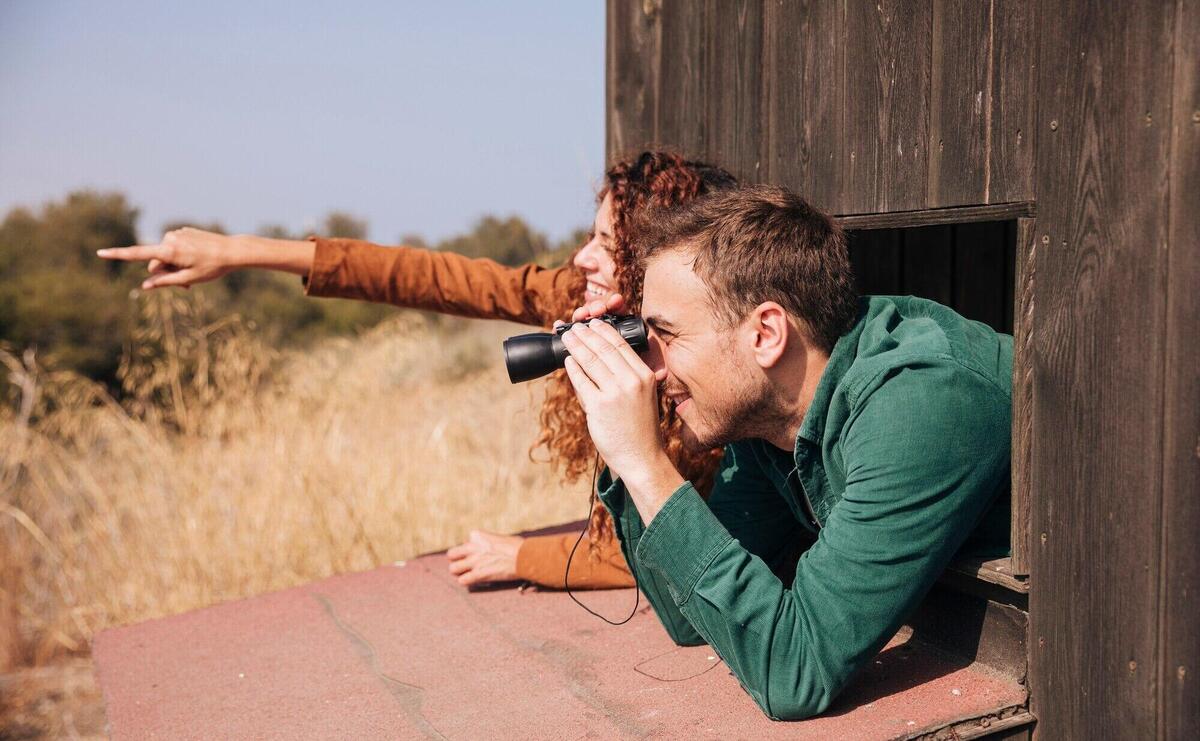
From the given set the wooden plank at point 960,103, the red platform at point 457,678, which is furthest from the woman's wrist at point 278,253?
the wooden plank at point 960,103

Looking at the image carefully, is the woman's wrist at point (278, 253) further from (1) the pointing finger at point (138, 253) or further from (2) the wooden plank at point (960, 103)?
(2) the wooden plank at point (960, 103)

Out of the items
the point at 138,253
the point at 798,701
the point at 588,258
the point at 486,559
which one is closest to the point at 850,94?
the point at 588,258

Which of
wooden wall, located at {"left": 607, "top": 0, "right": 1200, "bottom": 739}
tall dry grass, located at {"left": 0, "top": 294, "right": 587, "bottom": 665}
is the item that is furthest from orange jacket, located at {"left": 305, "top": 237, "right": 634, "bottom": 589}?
tall dry grass, located at {"left": 0, "top": 294, "right": 587, "bottom": 665}

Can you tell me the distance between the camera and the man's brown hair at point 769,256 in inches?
71.5

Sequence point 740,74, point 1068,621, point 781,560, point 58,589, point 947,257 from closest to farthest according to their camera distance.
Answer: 1. point 1068,621
2. point 781,560
3. point 740,74
4. point 947,257
5. point 58,589

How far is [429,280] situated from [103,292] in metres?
9.96

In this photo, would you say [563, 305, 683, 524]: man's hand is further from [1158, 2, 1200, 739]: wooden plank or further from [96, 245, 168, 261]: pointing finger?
[96, 245, 168, 261]: pointing finger

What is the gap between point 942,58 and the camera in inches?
73.9

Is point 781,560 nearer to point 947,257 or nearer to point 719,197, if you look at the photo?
point 719,197

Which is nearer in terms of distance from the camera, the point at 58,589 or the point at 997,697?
the point at 997,697

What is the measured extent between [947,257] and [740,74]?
1212mm

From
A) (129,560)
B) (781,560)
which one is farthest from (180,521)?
(781,560)

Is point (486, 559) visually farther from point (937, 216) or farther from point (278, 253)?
point (937, 216)

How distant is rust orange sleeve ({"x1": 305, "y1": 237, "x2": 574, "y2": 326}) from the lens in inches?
115
